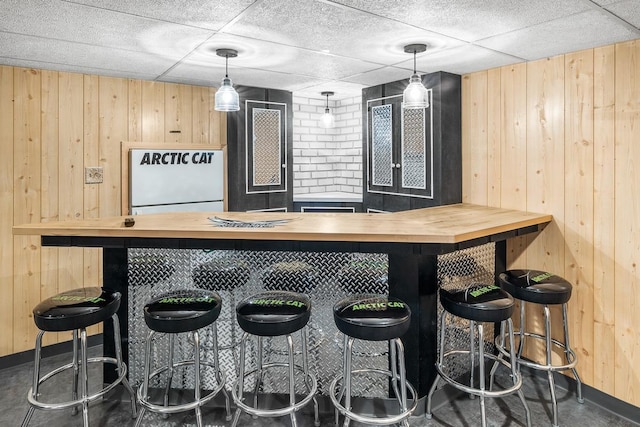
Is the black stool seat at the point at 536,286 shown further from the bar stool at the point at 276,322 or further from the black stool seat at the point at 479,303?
the bar stool at the point at 276,322

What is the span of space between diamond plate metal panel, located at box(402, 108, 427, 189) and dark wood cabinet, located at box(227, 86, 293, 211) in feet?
4.31

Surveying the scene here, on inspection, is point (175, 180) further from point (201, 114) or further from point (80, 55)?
point (80, 55)

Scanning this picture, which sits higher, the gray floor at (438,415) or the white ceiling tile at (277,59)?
the white ceiling tile at (277,59)

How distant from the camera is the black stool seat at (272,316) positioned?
2.11m

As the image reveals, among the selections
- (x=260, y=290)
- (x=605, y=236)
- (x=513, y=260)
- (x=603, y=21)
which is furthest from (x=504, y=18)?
(x=260, y=290)

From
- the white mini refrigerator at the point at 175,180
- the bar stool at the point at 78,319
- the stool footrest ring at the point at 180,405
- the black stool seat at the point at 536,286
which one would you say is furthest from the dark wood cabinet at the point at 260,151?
the black stool seat at the point at 536,286

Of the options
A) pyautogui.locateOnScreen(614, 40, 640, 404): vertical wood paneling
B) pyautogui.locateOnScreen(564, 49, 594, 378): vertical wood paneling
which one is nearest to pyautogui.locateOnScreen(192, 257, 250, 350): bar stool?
pyautogui.locateOnScreen(564, 49, 594, 378): vertical wood paneling

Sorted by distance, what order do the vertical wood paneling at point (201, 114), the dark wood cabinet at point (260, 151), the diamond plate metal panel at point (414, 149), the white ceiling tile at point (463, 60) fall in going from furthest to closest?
1. the dark wood cabinet at point (260, 151)
2. the vertical wood paneling at point (201, 114)
3. the diamond plate metal panel at point (414, 149)
4. the white ceiling tile at point (463, 60)

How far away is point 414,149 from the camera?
3982mm

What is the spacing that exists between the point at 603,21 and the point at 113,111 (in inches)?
141

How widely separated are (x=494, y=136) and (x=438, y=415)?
214 centimetres

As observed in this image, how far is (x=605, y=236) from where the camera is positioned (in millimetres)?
2857

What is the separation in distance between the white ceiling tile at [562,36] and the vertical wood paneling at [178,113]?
263cm

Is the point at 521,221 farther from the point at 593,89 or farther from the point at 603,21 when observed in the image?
the point at 603,21
